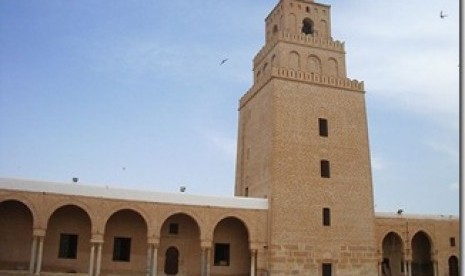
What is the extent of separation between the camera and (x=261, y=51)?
1188 inches

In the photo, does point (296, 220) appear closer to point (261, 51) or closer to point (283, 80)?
point (283, 80)

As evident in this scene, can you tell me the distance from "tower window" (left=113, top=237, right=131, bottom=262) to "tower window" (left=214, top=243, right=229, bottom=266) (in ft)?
14.5

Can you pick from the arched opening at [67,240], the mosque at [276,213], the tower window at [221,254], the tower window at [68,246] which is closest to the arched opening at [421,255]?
the mosque at [276,213]

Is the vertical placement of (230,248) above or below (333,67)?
below

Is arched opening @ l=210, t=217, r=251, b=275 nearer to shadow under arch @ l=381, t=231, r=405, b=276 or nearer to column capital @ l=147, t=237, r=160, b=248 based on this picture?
column capital @ l=147, t=237, r=160, b=248

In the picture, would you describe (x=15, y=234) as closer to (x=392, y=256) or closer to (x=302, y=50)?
(x=302, y=50)

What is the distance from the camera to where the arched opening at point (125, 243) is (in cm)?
2388

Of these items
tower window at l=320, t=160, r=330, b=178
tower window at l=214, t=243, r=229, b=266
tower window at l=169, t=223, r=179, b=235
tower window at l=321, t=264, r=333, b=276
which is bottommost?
tower window at l=321, t=264, r=333, b=276

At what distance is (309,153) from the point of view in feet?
84.5

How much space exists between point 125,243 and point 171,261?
2.52 metres

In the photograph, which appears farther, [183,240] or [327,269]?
[183,240]

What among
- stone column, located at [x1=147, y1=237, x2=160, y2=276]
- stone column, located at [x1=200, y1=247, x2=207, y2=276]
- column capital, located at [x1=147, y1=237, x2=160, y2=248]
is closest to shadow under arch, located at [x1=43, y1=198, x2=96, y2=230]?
column capital, located at [x1=147, y1=237, x2=160, y2=248]

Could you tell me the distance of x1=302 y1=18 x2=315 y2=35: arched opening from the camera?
96.5ft

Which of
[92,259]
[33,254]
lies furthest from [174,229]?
[33,254]
